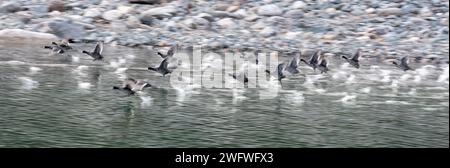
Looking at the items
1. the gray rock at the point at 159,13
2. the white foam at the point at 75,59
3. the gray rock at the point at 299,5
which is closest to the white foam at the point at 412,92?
the white foam at the point at 75,59

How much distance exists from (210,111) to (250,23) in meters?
17.3

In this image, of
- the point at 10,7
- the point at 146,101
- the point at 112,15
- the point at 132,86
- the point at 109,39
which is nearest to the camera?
the point at 146,101

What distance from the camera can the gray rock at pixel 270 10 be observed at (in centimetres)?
3812

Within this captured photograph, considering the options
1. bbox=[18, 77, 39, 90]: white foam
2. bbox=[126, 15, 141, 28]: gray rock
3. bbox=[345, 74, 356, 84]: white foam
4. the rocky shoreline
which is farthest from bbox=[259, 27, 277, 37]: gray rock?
bbox=[18, 77, 39, 90]: white foam

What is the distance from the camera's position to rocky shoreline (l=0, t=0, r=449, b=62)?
3438 cm

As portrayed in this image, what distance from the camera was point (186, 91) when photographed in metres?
22.5

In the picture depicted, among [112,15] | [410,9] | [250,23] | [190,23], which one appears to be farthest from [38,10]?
[410,9]

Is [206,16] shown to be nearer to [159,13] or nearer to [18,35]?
[159,13]

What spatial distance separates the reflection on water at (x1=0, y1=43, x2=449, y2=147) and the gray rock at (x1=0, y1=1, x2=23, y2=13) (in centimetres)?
1131

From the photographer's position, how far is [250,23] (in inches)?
1460

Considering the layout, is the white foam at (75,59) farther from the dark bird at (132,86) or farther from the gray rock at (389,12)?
the gray rock at (389,12)

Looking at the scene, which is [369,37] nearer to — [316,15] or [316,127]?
[316,15]
